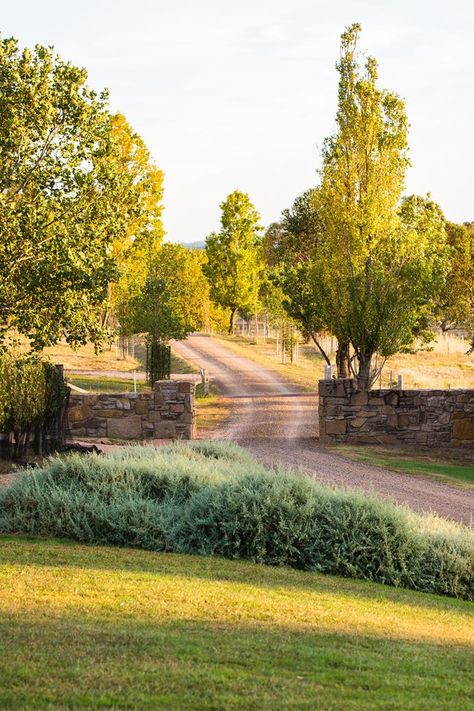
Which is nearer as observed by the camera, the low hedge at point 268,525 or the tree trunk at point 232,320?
the low hedge at point 268,525

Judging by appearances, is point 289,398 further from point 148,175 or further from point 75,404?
point 148,175

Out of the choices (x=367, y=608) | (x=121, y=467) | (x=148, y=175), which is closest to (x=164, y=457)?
(x=121, y=467)

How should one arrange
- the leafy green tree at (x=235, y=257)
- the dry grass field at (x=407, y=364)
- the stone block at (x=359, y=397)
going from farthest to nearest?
the leafy green tree at (x=235, y=257) → the dry grass field at (x=407, y=364) → the stone block at (x=359, y=397)

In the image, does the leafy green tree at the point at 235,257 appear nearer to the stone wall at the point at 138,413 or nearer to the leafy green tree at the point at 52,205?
the stone wall at the point at 138,413

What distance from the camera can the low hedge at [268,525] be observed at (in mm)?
9875

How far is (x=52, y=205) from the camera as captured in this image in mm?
15781

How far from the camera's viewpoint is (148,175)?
1838 inches

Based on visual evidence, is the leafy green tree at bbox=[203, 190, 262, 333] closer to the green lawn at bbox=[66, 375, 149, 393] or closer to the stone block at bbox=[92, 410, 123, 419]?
the green lawn at bbox=[66, 375, 149, 393]

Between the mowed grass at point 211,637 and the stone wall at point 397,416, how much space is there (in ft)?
45.2

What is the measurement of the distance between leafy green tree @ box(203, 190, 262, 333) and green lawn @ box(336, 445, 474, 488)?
1699 inches

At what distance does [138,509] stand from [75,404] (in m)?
12.4

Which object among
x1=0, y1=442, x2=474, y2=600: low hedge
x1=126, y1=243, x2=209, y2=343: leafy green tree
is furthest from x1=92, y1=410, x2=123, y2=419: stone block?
x1=126, y1=243, x2=209, y2=343: leafy green tree

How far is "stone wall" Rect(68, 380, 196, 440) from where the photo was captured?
2253 centimetres

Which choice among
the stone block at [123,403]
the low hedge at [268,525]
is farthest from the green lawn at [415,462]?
the low hedge at [268,525]
